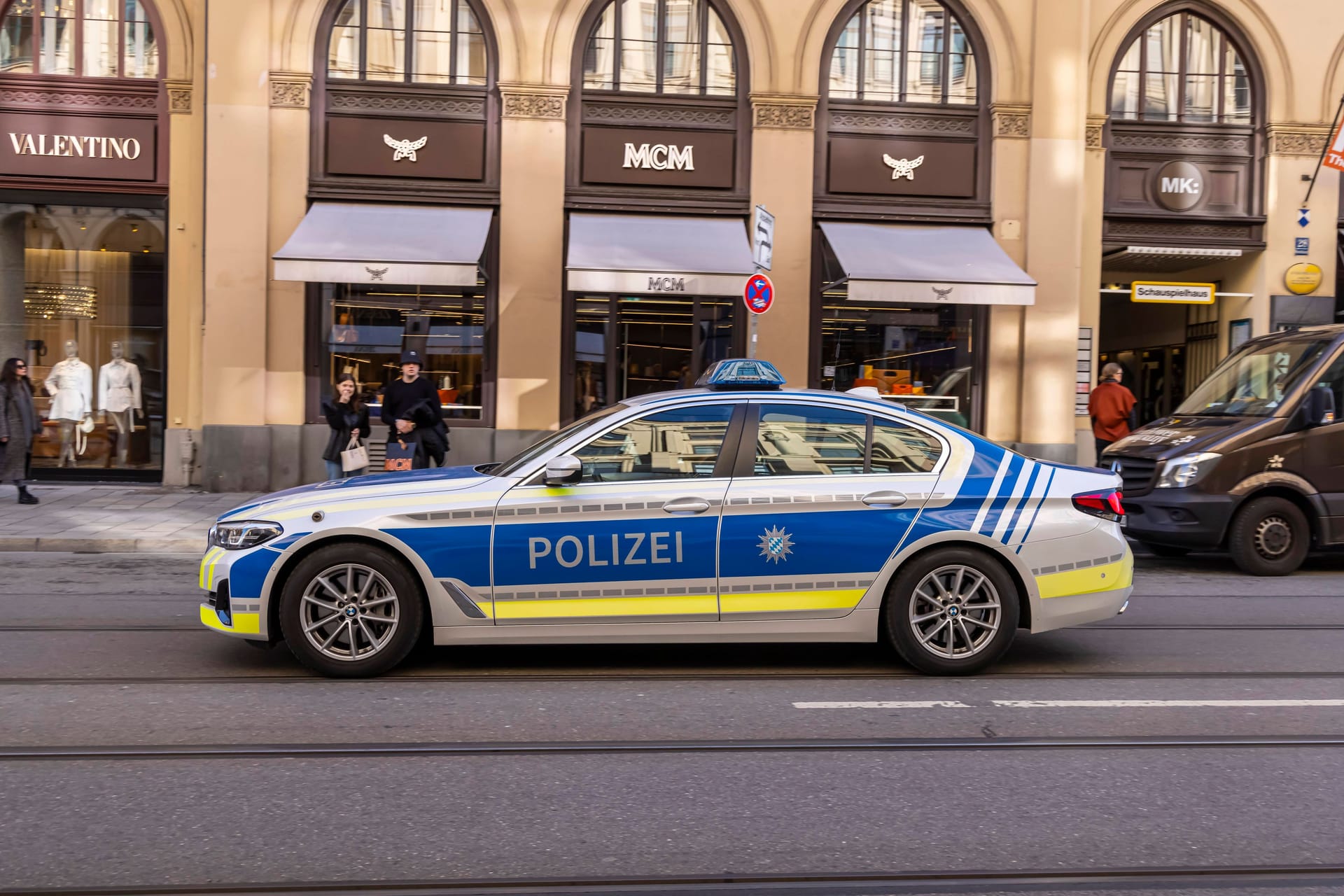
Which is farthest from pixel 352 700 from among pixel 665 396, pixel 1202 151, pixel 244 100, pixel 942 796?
pixel 1202 151

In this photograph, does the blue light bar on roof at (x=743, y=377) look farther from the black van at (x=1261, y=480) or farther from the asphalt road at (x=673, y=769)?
the black van at (x=1261, y=480)

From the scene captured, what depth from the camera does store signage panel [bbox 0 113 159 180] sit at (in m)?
16.2

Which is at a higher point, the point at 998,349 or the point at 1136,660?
the point at 998,349

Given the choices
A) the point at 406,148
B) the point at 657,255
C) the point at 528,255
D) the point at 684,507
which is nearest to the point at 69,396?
the point at 406,148

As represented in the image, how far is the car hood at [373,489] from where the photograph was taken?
6.19 metres

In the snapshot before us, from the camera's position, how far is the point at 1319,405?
10.5 metres

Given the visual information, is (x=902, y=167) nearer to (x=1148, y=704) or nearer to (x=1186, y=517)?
(x=1186, y=517)

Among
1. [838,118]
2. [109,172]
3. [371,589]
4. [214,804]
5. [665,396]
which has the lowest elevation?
[214,804]

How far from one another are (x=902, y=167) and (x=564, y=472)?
12.6 metres

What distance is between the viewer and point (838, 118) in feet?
56.6

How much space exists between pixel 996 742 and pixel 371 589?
10.4ft

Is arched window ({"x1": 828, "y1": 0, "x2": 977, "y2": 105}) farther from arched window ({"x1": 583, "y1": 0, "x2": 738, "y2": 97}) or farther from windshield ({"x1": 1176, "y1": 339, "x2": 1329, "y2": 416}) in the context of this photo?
windshield ({"x1": 1176, "y1": 339, "x2": 1329, "y2": 416})

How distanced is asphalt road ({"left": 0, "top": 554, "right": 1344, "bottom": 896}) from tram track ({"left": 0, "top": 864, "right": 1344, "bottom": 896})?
11 mm

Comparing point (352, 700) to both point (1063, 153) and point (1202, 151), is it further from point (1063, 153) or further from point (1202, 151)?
point (1202, 151)
